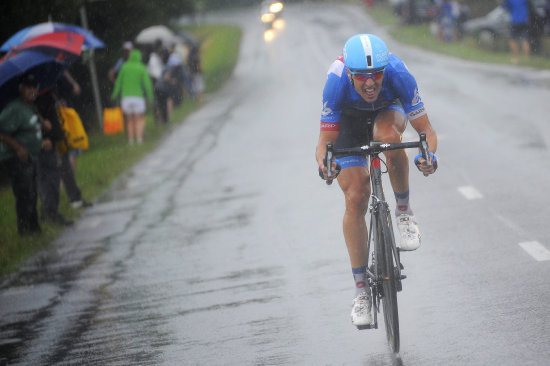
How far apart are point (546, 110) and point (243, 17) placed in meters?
60.9

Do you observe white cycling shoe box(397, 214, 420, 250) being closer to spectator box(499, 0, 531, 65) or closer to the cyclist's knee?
the cyclist's knee

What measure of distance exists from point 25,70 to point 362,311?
7.27m

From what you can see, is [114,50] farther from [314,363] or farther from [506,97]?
[314,363]

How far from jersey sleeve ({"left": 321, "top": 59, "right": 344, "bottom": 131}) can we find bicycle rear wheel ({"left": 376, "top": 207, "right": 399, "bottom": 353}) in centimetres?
67

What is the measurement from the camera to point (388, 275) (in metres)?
6.27

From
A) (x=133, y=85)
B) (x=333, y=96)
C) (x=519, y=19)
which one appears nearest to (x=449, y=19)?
(x=519, y=19)

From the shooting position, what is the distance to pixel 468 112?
2022cm

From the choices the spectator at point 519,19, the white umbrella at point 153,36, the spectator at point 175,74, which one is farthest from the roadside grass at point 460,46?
the white umbrella at point 153,36

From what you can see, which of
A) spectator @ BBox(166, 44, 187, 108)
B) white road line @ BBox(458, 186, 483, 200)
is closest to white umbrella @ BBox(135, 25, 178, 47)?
spectator @ BBox(166, 44, 187, 108)

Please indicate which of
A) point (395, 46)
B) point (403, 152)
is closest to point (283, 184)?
point (403, 152)

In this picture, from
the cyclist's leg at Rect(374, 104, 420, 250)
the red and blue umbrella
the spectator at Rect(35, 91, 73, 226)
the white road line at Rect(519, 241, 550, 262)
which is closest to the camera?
the cyclist's leg at Rect(374, 104, 420, 250)

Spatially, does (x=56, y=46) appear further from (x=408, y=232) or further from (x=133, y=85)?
(x=133, y=85)

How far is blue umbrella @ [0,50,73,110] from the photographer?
1254 cm

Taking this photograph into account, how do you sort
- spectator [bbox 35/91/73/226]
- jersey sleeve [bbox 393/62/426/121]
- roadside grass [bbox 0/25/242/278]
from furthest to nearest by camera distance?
1. spectator [bbox 35/91/73/226]
2. roadside grass [bbox 0/25/242/278]
3. jersey sleeve [bbox 393/62/426/121]
